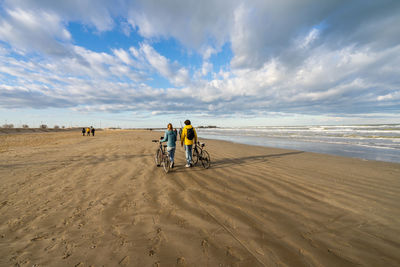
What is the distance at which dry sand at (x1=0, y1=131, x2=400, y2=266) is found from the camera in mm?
2729

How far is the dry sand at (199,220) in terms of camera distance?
2.73 metres

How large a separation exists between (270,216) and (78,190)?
589cm

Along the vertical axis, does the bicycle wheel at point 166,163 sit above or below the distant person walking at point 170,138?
below

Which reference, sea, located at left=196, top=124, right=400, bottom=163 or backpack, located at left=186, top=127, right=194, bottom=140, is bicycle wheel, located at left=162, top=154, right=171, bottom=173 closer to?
backpack, located at left=186, top=127, right=194, bottom=140

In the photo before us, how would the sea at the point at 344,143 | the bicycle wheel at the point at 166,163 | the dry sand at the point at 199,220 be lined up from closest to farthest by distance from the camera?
1. the dry sand at the point at 199,220
2. the bicycle wheel at the point at 166,163
3. the sea at the point at 344,143

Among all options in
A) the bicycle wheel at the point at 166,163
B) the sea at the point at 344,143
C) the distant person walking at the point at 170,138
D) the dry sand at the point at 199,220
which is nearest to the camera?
the dry sand at the point at 199,220

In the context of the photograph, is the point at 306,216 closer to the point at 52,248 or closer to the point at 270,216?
the point at 270,216

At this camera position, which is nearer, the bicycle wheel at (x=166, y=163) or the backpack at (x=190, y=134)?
the bicycle wheel at (x=166, y=163)

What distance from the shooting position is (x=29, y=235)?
320 cm

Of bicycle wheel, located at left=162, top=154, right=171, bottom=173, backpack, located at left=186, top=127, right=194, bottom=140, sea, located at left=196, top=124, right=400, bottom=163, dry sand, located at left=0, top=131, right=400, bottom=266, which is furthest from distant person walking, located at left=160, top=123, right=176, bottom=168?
sea, located at left=196, top=124, right=400, bottom=163

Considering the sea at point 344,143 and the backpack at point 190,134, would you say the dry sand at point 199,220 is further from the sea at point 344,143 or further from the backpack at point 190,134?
the sea at point 344,143

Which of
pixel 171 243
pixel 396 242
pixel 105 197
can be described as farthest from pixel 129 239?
pixel 396 242

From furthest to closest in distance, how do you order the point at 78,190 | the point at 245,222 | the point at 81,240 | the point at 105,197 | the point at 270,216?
the point at 78,190, the point at 105,197, the point at 270,216, the point at 245,222, the point at 81,240

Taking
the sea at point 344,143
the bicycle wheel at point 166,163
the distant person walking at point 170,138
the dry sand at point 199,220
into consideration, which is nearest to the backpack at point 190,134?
the distant person walking at point 170,138
